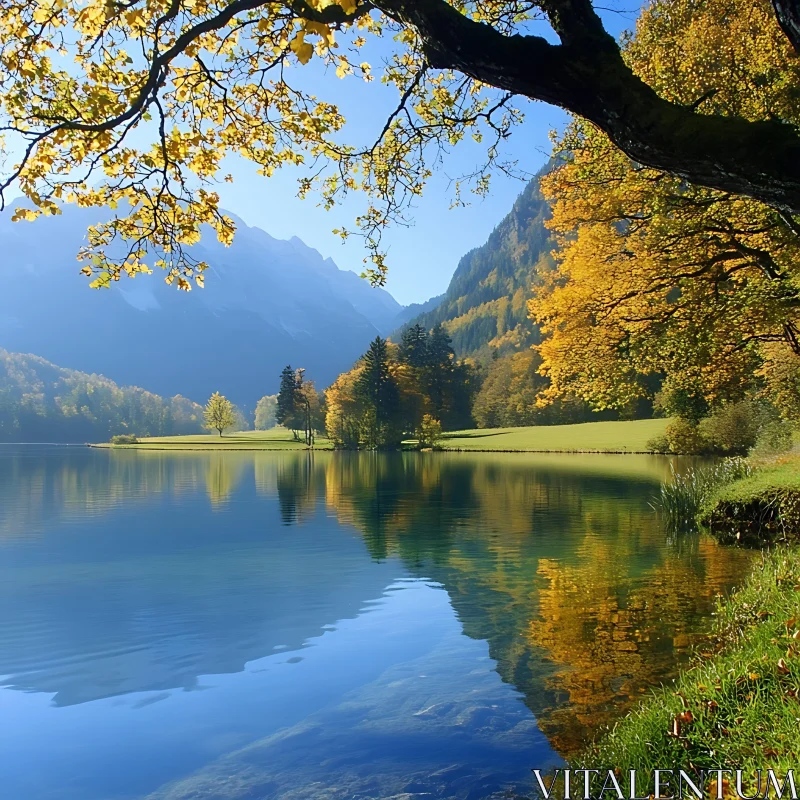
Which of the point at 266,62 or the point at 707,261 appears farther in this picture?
the point at 707,261

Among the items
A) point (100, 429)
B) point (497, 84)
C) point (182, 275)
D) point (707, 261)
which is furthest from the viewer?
point (100, 429)

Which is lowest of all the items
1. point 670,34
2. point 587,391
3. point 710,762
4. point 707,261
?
point 710,762

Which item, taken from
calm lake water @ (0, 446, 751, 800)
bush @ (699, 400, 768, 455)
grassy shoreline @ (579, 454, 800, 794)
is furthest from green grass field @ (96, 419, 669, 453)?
grassy shoreline @ (579, 454, 800, 794)

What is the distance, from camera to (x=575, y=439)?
77.5m

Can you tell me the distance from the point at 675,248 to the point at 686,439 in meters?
49.6

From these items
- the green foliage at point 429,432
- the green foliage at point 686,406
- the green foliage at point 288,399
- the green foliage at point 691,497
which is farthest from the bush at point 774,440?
the green foliage at point 288,399

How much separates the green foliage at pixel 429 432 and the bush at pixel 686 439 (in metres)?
32.0

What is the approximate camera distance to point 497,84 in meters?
4.73

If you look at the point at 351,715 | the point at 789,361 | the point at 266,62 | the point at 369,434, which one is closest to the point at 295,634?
the point at 351,715

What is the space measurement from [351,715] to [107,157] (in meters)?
7.00

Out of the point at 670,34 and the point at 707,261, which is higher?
the point at 670,34

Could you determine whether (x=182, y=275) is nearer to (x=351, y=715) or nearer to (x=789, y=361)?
(x=351, y=715)

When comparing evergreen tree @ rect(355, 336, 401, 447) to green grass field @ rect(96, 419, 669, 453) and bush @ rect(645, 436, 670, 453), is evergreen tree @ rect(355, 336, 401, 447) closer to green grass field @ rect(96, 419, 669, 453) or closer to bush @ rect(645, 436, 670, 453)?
green grass field @ rect(96, 419, 669, 453)

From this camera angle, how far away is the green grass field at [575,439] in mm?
70438
